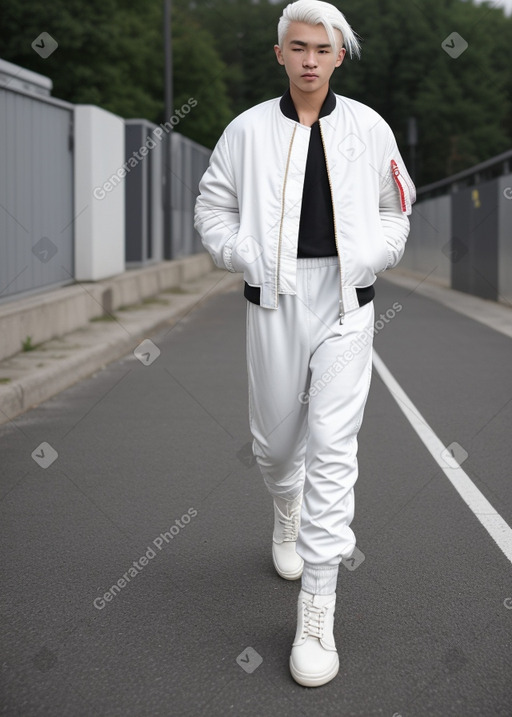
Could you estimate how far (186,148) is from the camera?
987 inches

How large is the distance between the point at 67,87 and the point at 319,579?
4183 centimetres

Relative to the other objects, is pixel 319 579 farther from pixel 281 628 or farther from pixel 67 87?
pixel 67 87

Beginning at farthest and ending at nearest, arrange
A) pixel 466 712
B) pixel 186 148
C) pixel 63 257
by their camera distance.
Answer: pixel 186 148
pixel 63 257
pixel 466 712

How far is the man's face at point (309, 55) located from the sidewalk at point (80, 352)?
185 inches

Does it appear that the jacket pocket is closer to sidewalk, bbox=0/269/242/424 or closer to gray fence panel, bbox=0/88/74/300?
sidewalk, bbox=0/269/242/424

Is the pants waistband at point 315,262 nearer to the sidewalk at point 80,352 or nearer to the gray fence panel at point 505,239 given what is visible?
the sidewalk at point 80,352

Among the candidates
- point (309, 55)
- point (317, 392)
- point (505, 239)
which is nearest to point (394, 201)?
point (309, 55)

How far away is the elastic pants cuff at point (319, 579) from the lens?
3475mm

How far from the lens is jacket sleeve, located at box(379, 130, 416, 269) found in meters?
3.73

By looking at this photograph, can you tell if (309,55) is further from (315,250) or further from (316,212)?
(315,250)

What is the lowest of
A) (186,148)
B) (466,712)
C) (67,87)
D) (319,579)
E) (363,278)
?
(466,712)

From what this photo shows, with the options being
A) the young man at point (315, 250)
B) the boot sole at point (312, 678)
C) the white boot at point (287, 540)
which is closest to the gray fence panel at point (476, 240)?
the white boot at point (287, 540)

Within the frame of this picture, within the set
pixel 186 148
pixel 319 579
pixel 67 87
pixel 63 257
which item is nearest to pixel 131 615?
pixel 319 579

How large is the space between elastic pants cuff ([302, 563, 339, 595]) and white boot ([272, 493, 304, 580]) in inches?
28.6
